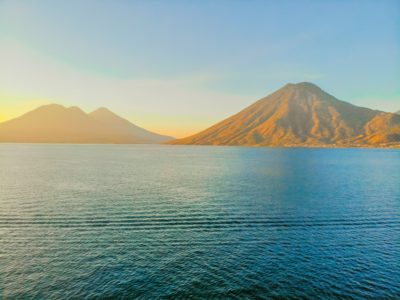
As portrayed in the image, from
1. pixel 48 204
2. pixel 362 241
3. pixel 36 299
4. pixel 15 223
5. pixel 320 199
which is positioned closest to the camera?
pixel 36 299

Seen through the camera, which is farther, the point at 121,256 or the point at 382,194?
the point at 382,194

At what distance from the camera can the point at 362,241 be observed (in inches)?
1769

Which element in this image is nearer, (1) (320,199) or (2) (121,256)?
(2) (121,256)

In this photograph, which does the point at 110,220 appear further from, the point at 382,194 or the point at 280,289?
the point at 382,194

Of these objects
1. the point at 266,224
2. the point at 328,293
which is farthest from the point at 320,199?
the point at 328,293

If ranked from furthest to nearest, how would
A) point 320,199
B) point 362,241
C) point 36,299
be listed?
point 320,199 < point 362,241 < point 36,299

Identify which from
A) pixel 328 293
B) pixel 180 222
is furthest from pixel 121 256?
pixel 328 293

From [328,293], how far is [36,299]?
1116 inches

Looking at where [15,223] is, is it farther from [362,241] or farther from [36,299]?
[362,241]

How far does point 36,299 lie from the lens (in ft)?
91.7

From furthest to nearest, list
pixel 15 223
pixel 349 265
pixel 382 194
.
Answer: pixel 382 194
pixel 15 223
pixel 349 265

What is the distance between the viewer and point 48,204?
67750 mm

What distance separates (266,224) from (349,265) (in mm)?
18795

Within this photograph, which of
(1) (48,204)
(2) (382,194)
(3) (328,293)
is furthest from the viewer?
(2) (382,194)
